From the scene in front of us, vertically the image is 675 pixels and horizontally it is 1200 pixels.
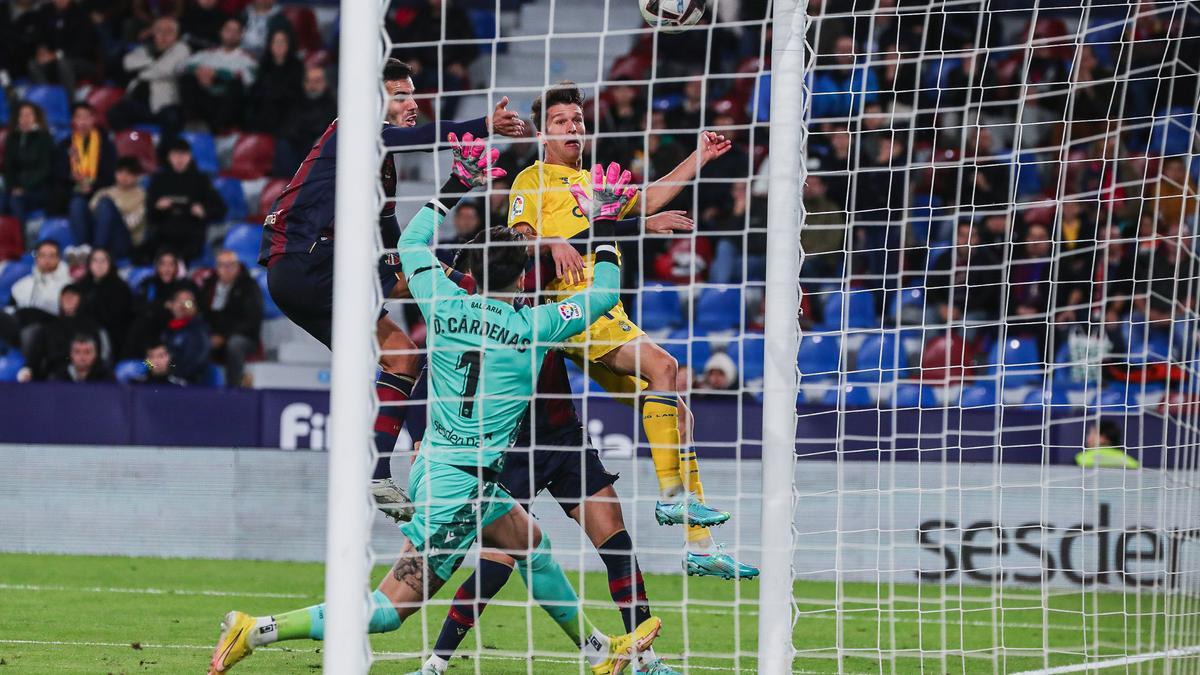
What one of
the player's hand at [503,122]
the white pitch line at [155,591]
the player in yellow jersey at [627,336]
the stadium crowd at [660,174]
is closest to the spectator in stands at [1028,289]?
the stadium crowd at [660,174]

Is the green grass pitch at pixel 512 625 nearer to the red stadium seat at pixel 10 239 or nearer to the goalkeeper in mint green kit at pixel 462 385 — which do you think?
the goalkeeper in mint green kit at pixel 462 385

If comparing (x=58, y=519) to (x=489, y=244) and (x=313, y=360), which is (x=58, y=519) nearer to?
(x=313, y=360)

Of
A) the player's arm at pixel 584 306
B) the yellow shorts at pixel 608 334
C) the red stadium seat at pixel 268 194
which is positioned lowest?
the yellow shorts at pixel 608 334

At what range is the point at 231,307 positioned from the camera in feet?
38.0

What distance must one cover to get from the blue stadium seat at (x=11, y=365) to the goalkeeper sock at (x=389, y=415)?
21.0 feet

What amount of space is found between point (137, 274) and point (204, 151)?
5.75 feet

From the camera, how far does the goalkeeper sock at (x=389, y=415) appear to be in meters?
5.94

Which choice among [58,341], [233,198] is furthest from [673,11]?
[233,198]

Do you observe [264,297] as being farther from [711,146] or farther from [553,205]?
[711,146]

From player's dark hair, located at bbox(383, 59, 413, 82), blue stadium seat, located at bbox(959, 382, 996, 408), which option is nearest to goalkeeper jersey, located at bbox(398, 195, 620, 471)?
player's dark hair, located at bbox(383, 59, 413, 82)

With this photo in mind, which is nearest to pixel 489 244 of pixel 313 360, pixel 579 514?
pixel 579 514

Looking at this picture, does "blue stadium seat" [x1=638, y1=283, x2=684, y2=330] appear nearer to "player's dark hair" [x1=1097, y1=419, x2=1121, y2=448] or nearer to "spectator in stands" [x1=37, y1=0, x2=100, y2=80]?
"player's dark hair" [x1=1097, y1=419, x2=1121, y2=448]

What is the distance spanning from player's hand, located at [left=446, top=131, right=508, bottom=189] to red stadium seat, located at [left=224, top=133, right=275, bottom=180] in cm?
862

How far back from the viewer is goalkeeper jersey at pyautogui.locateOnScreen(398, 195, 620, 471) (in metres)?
5.00
